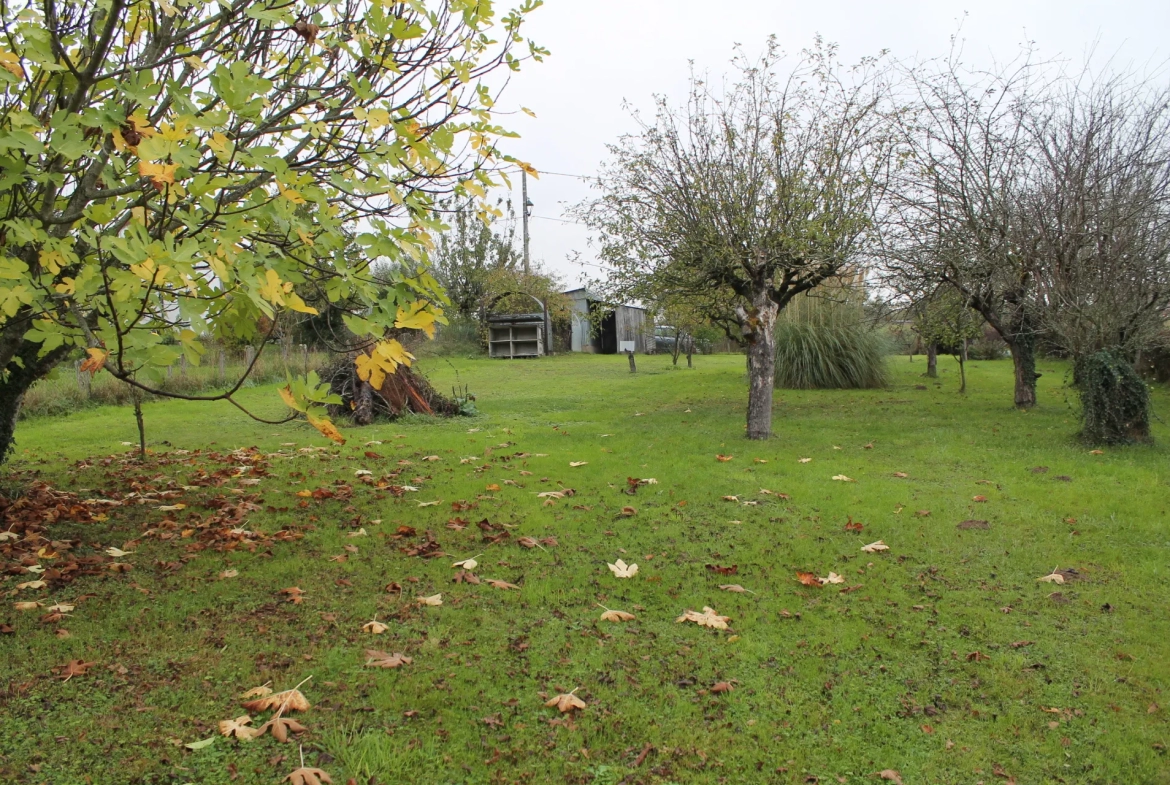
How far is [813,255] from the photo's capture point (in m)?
10.3

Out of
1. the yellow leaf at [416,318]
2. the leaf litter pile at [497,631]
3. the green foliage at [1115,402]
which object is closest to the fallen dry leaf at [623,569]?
the leaf litter pile at [497,631]

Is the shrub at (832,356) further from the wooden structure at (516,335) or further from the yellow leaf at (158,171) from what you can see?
the wooden structure at (516,335)

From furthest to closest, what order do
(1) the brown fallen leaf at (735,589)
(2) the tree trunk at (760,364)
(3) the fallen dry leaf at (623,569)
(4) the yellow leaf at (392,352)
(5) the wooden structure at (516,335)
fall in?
(5) the wooden structure at (516,335) → (2) the tree trunk at (760,364) → (3) the fallen dry leaf at (623,569) → (1) the brown fallen leaf at (735,589) → (4) the yellow leaf at (392,352)

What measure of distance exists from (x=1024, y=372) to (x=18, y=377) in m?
13.8

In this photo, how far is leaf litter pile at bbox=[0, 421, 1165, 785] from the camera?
9.25ft

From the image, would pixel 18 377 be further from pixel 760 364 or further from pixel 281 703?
pixel 760 364

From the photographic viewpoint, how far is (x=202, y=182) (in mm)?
2791

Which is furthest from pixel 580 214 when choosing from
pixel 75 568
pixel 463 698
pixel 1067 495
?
pixel 463 698

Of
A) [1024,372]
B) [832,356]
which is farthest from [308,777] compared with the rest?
[832,356]

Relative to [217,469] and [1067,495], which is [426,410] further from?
[1067,495]

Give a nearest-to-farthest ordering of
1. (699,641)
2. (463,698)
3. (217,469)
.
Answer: (463,698)
(699,641)
(217,469)

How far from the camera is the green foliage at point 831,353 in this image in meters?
17.0

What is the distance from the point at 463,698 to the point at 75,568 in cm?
272

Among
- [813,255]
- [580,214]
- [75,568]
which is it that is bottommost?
[75,568]
